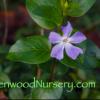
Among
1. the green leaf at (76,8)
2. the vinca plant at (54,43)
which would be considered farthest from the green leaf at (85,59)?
the green leaf at (76,8)

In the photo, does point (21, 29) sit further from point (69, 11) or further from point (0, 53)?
point (69, 11)

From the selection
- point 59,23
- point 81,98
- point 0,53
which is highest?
point 59,23

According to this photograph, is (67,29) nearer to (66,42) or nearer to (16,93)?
(66,42)

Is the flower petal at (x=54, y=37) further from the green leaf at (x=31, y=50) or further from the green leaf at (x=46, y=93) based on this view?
the green leaf at (x=46, y=93)

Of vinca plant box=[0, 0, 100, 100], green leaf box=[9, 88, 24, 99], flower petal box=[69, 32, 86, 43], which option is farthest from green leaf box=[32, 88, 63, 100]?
flower petal box=[69, 32, 86, 43]

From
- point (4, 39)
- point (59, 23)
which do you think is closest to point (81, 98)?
point (59, 23)

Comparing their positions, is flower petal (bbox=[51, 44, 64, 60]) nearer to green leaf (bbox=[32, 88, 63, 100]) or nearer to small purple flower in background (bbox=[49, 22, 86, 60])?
small purple flower in background (bbox=[49, 22, 86, 60])
